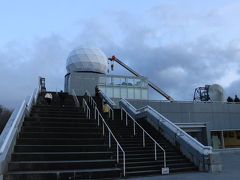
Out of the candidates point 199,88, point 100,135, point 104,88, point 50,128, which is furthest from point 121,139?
point 199,88

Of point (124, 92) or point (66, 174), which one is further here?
point (124, 92)

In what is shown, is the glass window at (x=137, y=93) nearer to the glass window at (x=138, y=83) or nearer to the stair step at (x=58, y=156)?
the glass window at (x=138, y=83)

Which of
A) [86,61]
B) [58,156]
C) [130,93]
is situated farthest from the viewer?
[86,61]

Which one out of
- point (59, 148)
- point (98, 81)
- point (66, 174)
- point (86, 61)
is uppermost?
point (86, 61)

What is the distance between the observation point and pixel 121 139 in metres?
12.3

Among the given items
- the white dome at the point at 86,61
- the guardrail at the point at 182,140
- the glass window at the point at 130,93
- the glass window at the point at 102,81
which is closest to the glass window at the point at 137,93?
the glass window at the point at 130,93

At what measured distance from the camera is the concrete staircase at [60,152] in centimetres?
844

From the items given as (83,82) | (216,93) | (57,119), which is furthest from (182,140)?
(216,93)

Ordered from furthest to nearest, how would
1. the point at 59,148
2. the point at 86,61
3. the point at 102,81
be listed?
the point at 86,61, the point at 102,81, the point at 59,148

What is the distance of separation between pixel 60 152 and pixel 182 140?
570 cm

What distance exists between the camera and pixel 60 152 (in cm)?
985

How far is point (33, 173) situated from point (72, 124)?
184 inches

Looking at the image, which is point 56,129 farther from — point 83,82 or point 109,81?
point 83,82

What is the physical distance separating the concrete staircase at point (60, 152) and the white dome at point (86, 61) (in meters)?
20.1
